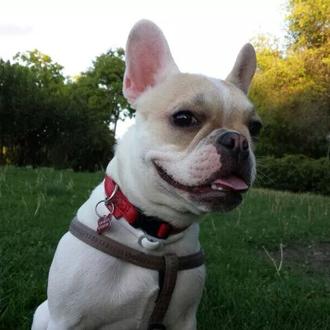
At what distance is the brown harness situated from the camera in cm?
224

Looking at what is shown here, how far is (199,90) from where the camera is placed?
90.9 inches

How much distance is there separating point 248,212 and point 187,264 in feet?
16.7

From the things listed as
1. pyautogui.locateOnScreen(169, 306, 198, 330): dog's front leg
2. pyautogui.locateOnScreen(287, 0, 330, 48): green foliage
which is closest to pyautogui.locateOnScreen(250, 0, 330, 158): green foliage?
pyautogui.locateOnScreen(287, 0, 330, 48): green foliage

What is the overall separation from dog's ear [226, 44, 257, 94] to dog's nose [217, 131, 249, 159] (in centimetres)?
69

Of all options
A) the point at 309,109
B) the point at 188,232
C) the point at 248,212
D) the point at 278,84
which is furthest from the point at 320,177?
the point at 188,232

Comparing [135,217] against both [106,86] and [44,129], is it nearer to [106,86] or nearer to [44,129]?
[44,129]

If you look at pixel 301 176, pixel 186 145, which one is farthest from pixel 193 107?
pixel 301 176

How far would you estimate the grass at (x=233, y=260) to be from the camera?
3.16 m

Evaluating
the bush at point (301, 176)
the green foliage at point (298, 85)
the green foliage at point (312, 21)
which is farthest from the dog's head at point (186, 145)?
the green foliage at point (312, 21)

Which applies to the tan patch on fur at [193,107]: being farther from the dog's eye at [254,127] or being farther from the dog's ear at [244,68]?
the dog's ear at [244,68]

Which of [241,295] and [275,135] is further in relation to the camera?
[275,135]

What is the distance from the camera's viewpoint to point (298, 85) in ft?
61.8

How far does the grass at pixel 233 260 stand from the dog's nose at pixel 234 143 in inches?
48.7

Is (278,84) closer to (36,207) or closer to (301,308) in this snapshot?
(36,207)
